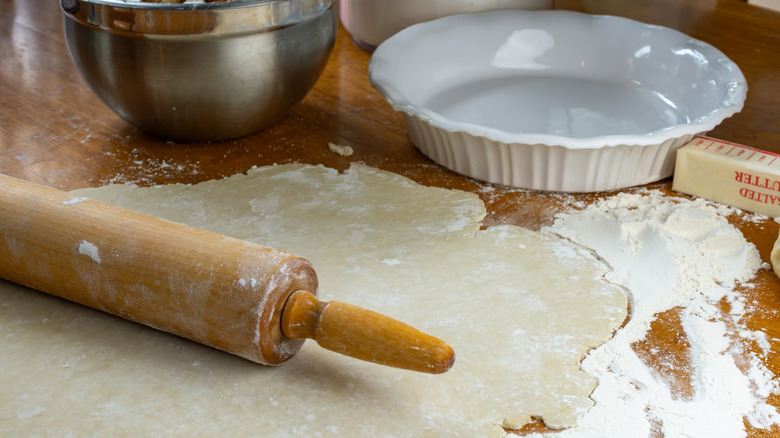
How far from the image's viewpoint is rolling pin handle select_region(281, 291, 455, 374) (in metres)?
0.79

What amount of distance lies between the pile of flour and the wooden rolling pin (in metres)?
0.22

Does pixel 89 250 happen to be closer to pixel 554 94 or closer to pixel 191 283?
pixel 191 283

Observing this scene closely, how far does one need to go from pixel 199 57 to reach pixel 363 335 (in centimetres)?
67

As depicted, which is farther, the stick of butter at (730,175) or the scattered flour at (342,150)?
the scattered flour at (342,150)

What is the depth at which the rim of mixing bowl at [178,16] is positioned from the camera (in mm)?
1228

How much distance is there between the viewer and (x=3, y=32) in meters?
1.95

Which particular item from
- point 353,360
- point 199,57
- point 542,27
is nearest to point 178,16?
point 199,57

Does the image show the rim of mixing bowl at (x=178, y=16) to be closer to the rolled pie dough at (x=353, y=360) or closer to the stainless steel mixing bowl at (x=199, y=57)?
the stainless steel mixing bowl at (x=199, y=57)

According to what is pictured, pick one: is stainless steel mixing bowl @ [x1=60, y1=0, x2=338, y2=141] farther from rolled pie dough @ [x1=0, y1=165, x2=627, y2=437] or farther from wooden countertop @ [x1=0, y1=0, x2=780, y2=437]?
rolled pie dough @ [x1=0, y1=165, x2=627, y2=437]

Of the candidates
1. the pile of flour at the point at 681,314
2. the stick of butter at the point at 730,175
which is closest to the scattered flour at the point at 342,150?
the pile of flour at the point at 681,314

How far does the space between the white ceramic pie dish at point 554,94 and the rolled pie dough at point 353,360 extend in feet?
0.43

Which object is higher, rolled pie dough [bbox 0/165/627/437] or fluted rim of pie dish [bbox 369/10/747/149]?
fluted rim of pie dish [bbox 369/10/747/149]

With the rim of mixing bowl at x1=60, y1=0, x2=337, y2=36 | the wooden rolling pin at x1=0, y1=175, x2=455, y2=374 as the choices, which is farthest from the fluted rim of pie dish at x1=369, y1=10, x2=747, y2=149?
the wooden rolling pin at x1=0, y1=175, x2=455, y2=374

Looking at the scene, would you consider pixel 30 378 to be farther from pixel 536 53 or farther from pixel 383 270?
pixel 536 53
